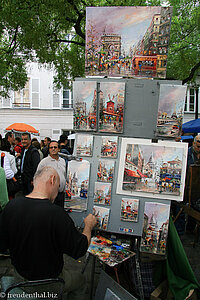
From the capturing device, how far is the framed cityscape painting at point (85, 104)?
2.33 m

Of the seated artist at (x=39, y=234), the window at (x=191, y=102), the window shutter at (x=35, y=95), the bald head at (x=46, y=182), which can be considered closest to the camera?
the seated artist at (x=39, y=234)

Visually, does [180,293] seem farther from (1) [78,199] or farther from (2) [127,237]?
(1) [78,199]

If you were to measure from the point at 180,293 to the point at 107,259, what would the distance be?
33.5 inches

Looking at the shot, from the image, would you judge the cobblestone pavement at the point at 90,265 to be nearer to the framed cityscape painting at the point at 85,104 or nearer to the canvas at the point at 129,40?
the framed cityscape painting at the point at 85,104

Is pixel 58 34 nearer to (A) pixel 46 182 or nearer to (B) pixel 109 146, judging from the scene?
(B) pixel 109 146

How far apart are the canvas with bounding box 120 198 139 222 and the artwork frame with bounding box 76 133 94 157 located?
22.9 inches

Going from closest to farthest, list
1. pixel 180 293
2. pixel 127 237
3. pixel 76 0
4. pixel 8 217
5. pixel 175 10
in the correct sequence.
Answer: pixel 8 217 → pixel 180 293 → pixel 127 237 → pixel 76 0 → pixel 175 10

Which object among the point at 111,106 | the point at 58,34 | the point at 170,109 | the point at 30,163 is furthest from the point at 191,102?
the point at 111,106

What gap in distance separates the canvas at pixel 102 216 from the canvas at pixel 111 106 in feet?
2.54

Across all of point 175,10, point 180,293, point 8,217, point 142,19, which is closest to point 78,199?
point 8,217

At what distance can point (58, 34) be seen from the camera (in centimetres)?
821

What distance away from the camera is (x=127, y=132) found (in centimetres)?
235

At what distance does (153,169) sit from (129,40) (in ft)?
4.20

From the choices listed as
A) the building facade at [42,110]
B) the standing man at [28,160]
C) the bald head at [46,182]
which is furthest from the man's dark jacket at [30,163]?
the building facade at [42,110]
